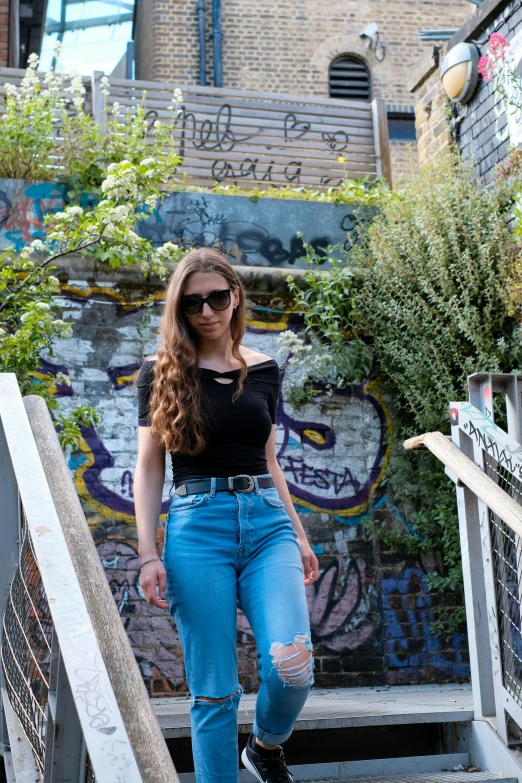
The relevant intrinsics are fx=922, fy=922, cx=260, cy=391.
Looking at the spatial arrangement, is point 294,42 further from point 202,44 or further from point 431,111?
point 431,111

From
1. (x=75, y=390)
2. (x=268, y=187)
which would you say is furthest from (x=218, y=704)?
(x=268, y=187)

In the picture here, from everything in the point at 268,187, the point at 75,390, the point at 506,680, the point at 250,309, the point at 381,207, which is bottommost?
the point at 506,680

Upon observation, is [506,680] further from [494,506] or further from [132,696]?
[132,696]

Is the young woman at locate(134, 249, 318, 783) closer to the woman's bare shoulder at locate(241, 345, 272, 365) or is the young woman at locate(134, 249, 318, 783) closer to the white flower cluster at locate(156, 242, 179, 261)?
the woman's bare shoulder at locate(241, 345, 272, 365)

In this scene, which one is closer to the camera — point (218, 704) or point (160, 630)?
point (218, 704)

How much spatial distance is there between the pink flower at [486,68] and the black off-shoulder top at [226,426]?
4336 millimetres

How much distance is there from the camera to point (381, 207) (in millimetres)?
7180

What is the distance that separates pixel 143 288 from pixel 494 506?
3.78m

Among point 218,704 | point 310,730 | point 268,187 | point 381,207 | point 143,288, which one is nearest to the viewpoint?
point 218,704

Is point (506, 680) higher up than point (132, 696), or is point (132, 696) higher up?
point (132, 696)

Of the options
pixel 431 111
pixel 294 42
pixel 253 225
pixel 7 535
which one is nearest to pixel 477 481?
pixel 7 535

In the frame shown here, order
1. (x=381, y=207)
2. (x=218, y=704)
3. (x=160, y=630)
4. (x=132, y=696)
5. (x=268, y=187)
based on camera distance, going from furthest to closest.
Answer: (x=268, y=187), (x=381, y=207), (x=160, y=630), (x=218, y=704), (x=132, y=696)

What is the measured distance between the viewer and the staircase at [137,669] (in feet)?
5.58

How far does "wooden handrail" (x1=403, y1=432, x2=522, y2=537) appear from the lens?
3.19 meters
